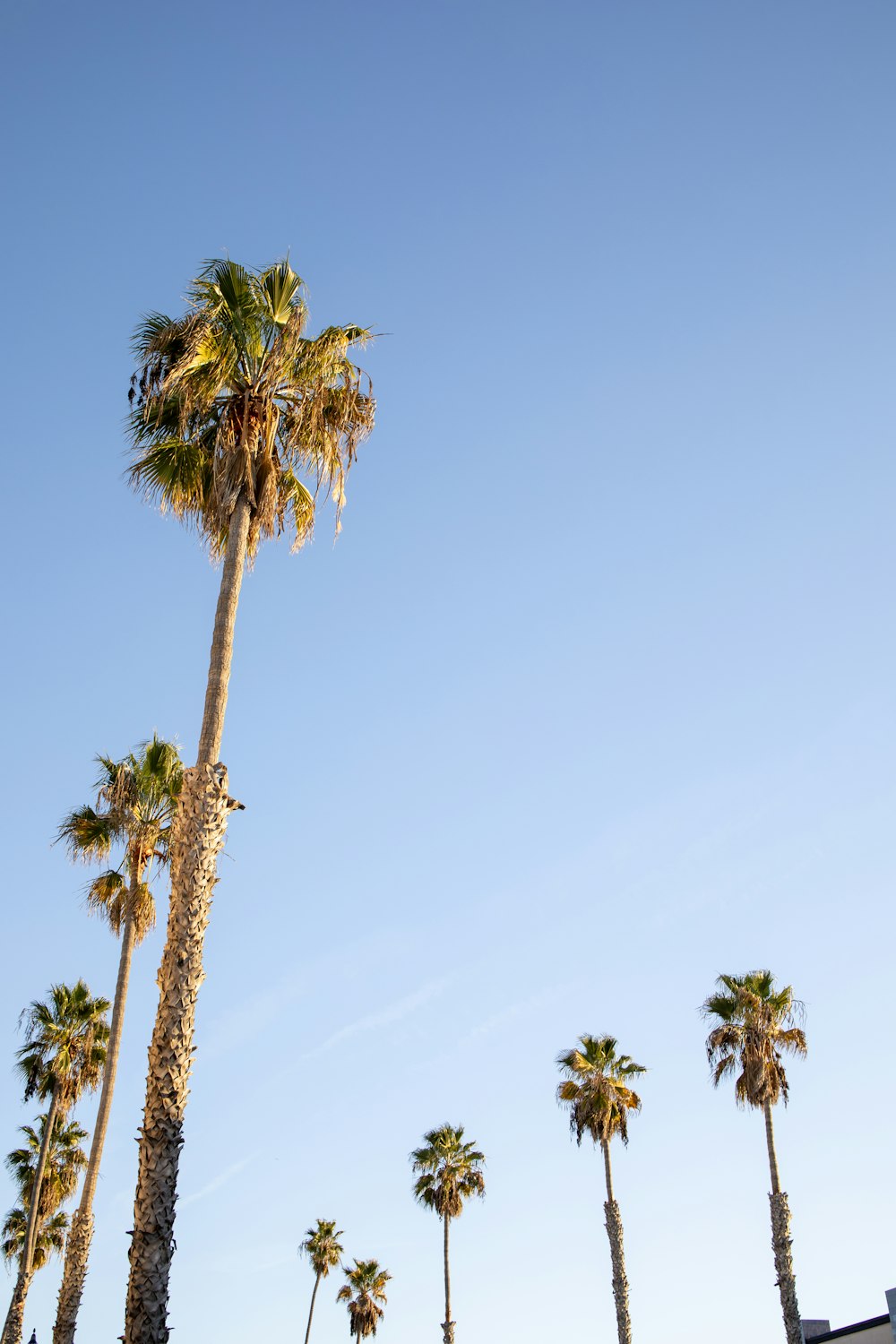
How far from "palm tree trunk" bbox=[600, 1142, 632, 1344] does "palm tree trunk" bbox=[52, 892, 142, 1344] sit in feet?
66.8

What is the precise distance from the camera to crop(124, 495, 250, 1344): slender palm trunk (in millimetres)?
12102

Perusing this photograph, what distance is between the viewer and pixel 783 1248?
33719 millimetres

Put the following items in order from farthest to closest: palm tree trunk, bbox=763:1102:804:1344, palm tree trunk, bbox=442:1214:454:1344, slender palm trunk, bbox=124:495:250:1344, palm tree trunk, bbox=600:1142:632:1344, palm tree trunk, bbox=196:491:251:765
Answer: palm tree trunk, bbox=442:1214:454:1344 < palm tree trunk, bbox=600:1142:632:1344 < palm tree trunk, bbox=763:1102:804:1344 < palm tree trunk, bbox=196:491:251:765 < slender palm trunk, bbox=124:495:250:1344

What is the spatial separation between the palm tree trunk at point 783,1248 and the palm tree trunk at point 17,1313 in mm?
19672

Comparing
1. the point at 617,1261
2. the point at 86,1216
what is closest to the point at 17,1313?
the point at 86,1216

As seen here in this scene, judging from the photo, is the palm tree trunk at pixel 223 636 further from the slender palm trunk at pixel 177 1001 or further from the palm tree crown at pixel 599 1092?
the palm tree crown at pixel 599 1092

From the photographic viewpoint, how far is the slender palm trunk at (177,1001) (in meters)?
12.1

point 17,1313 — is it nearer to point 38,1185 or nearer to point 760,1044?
point 38,1185

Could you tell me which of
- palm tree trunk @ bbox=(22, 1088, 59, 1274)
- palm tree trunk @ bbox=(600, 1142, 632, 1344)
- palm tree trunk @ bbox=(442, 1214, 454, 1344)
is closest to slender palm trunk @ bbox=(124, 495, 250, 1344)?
palm tree trunk @ bbox=(22, 1088, 59, 1274)

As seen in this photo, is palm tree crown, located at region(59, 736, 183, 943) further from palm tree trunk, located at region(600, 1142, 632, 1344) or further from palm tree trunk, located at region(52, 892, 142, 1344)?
palm tree trunk, located at region(600, 1142, 632, 1344)

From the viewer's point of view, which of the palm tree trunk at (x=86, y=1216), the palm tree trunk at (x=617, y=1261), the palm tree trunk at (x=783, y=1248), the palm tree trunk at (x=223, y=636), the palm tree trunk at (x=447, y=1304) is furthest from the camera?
the palm tree trunk at (x=447, y=1304)

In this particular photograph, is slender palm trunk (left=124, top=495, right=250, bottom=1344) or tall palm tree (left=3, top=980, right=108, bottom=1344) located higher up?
tall palm tree (left=3, top=980, right=108, bottom=1344)

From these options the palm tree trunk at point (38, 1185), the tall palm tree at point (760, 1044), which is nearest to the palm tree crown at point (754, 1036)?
the tall palm tree at point (760, 1044)

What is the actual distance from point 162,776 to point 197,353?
12996 millimetres
